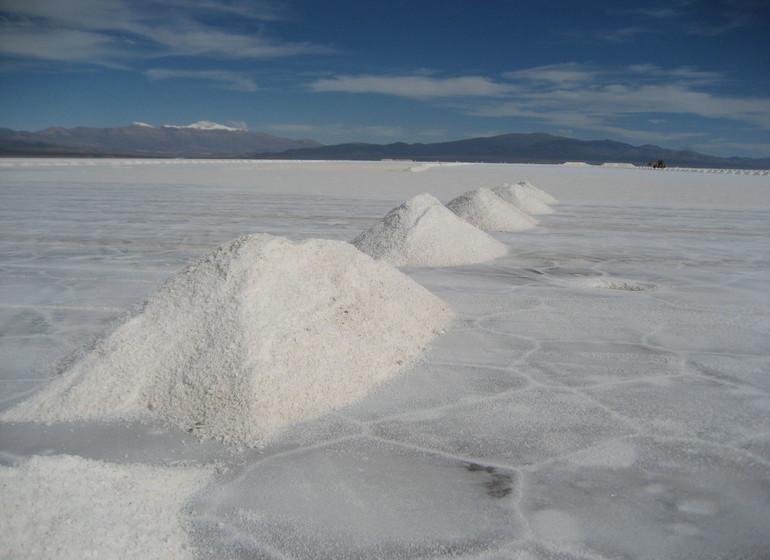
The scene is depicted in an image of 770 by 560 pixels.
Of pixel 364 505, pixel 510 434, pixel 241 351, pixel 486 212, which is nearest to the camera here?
pixel 364 505

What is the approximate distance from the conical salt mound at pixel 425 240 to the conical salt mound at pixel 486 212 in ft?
6.43

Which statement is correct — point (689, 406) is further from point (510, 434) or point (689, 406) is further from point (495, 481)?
point (495, 481)

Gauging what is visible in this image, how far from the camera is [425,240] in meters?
5.77

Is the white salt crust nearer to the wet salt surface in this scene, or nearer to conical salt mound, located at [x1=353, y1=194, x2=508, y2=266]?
the wet salt surface

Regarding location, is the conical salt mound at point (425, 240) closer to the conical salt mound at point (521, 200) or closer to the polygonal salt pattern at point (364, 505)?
the polygonal salt pattern at point (364, 505)

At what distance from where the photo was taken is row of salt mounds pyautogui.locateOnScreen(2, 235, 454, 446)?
243 cm

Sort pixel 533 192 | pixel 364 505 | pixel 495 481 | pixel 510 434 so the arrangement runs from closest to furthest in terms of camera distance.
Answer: pixel 364 505, pixel 495 481, pixel 510 434, pixel 533 192

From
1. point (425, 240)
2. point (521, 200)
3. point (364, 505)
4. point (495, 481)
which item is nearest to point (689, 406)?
point (495, 481)

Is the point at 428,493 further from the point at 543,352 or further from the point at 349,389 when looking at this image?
the point at 543,352

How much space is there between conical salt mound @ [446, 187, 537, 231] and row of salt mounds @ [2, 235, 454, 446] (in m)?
5.12

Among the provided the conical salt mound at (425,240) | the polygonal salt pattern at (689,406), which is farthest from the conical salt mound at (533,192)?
the polygonal salt pattern at (689,406)

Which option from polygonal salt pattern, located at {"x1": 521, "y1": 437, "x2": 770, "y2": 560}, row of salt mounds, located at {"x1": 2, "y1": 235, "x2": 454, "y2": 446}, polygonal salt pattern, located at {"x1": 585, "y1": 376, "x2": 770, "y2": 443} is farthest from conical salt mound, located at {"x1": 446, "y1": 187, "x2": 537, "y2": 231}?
polygonal salt pattern, located at {"x1": 521, "y1": 437, "x2": 770, "y2": 560}

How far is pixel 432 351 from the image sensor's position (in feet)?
A: 10.7

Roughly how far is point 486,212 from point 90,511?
7045 millimetres
